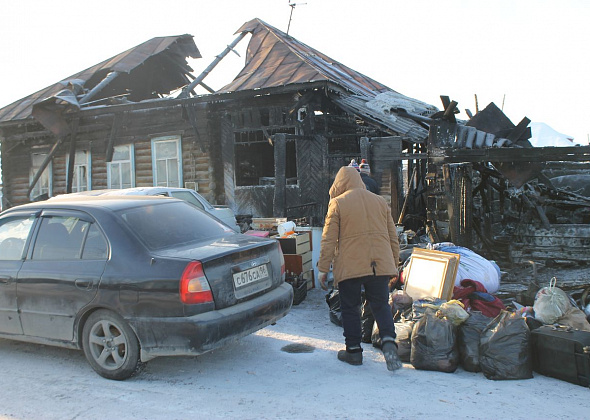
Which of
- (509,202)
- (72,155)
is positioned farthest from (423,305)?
(72,155)

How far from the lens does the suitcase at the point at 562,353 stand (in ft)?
12.1

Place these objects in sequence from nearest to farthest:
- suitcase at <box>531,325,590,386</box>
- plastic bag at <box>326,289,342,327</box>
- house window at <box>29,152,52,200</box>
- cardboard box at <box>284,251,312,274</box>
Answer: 1. suitcase at <box>531,325,590,386</box>
2. plastic bag at <box>326,289,342,327</box>
3. cardboard box at <box>284,251,312,274</box>
4. house window at <box>29,152,52,200</box>

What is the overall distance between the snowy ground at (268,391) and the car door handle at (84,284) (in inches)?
31.1

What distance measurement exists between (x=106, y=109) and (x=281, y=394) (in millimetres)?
11968

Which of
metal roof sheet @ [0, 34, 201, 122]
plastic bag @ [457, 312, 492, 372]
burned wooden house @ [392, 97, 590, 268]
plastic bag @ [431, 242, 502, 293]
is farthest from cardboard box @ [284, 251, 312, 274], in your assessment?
metal roof sheet @ [0, 34, 201, 122]

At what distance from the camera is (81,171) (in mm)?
15414

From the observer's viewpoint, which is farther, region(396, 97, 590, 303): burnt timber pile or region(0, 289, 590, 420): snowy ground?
region(396, 97, 590, 303): burnt timber pile

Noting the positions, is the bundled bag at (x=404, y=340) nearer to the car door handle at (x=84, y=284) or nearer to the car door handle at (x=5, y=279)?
the car door handle at (x=84, y=284)

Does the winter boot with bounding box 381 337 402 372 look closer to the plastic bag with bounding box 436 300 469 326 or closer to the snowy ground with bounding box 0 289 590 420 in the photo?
the snowy ground with bounding box 0 289 590 420

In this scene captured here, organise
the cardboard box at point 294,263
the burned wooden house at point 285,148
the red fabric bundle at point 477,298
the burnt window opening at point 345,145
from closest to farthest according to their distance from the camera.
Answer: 1. the red fabric bundle at point 477,298
2. the cardboard box at point 294,263
3. the burned wooden house at point 285,148
4. the burnt window opening at point 345,145

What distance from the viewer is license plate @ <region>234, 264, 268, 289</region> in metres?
4.09

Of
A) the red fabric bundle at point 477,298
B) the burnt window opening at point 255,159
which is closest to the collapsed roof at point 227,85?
the burnt window opening at point 255,159

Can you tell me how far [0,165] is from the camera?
16.8m

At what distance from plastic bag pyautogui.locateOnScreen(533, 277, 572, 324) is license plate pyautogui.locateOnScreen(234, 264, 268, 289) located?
2.53 metres
